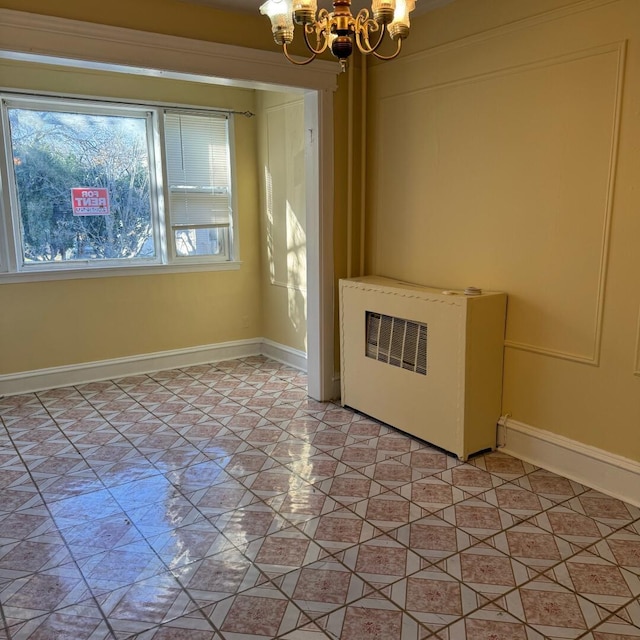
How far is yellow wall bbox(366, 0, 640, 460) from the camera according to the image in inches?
113

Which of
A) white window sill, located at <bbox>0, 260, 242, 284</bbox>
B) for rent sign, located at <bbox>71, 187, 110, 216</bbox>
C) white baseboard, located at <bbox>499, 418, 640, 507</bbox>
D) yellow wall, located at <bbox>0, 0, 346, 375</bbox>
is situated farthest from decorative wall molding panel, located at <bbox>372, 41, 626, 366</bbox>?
for rent sign, located at <bbox>71, 187, 110, 216</bbox>

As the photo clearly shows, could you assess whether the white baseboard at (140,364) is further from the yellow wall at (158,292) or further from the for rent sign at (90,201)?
the for rent sign at (90,201)

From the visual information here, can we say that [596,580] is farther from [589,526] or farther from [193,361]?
[193,361]

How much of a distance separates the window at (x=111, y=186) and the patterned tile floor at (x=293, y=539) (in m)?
1.65

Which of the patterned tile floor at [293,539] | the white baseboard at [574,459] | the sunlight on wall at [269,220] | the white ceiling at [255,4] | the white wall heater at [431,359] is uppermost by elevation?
the white ceiling at [255,4]

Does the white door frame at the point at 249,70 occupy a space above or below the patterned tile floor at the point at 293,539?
above

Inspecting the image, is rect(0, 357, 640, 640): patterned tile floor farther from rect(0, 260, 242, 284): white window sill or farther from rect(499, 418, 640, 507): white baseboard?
rect(0, 260, 242, 284): white window sill

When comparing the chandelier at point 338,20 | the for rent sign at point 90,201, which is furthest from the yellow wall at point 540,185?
the for rent sign at point 90,201

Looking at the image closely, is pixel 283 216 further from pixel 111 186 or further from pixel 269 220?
pixel 111 186

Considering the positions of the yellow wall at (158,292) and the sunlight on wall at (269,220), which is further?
the sunlight on wall at (269,220)

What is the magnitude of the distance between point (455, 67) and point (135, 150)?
290 cm

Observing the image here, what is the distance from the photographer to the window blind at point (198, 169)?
5246 millimetres

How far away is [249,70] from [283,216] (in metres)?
1.75

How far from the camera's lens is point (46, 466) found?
341cm
